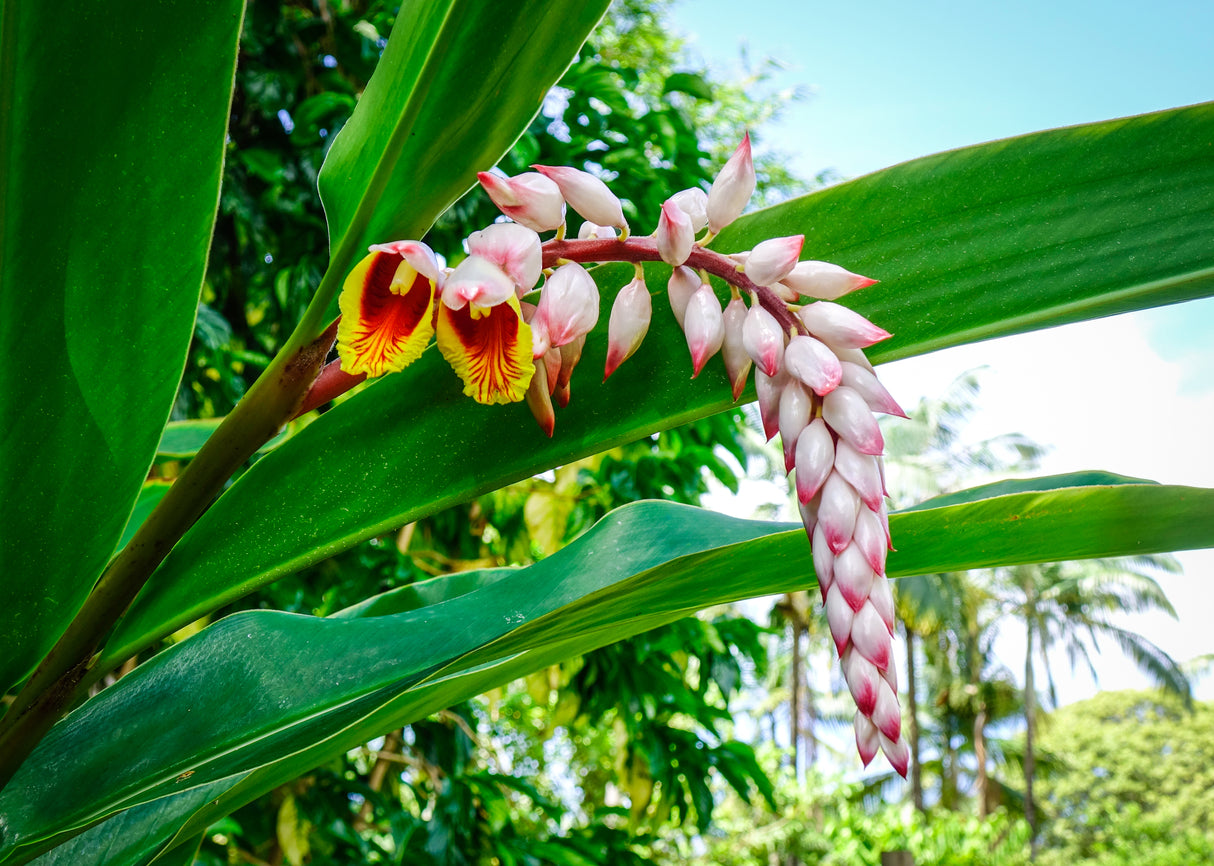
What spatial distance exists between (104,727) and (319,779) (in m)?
1.17

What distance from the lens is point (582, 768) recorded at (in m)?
5.77

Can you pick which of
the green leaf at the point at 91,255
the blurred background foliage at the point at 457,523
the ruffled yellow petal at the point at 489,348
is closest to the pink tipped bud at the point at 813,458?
the ruffled yellow petal at the point at 489,348

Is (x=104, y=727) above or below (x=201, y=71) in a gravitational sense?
below

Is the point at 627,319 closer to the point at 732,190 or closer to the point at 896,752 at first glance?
the point at 732,190

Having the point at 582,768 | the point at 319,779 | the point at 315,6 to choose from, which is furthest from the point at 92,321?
the point at 582,768

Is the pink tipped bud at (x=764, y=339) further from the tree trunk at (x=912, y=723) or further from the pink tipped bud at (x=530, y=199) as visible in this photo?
the tree trunk at (x=912, y=723)

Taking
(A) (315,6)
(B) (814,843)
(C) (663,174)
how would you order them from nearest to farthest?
(C) (663,174) < (A) (315,6) < (B) (814,843)

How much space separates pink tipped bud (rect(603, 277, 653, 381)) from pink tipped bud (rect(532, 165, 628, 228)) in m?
0.03

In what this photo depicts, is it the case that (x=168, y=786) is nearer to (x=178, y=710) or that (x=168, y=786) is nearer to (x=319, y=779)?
(x=178, y=710)

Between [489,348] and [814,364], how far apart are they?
4.6 inches

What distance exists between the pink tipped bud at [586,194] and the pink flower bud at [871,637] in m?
0.16

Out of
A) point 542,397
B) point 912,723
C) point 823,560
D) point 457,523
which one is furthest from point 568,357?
point 912,723

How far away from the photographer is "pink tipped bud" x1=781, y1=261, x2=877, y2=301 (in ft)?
1.06

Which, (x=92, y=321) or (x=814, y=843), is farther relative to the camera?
(x=814, y=843)
